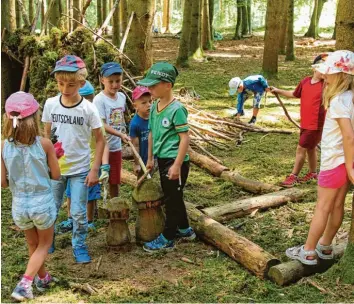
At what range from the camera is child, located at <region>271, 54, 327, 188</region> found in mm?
6066

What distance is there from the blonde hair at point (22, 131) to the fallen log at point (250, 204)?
2283mm

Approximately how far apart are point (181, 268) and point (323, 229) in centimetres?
123

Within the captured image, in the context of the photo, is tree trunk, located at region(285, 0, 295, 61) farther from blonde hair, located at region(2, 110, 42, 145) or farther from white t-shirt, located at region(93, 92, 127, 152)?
blonde hair, located at region(2, 110, 42, 145)

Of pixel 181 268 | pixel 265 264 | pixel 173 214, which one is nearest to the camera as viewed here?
pixel 265 264

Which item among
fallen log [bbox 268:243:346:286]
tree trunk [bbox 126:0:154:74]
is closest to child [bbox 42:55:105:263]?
fallen log [bbox 268:243:346:286]

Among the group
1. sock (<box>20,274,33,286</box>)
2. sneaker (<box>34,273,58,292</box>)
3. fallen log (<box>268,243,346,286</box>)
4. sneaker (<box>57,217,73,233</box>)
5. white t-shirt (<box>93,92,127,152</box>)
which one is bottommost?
sneaker (<box>57,217,73,233</box>)

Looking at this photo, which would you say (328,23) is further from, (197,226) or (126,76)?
(197,226)

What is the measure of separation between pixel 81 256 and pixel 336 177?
225 centimetres

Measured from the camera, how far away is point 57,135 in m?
4.15

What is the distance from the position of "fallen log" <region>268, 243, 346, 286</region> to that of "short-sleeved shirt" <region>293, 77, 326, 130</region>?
8.21 feet

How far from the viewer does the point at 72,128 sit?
13.4 ft

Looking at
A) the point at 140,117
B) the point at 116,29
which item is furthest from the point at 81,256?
the point at 116,29

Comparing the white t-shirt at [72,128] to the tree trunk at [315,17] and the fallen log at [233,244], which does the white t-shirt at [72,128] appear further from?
the tree trunk at [315,17]

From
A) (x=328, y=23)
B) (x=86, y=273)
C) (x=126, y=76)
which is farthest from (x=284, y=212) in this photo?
(x=328, y=23)
